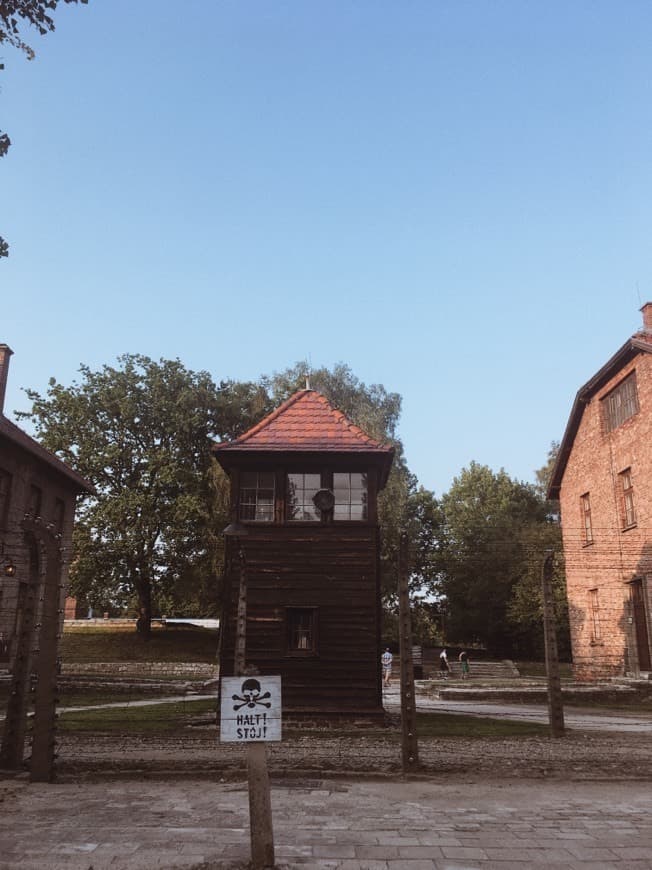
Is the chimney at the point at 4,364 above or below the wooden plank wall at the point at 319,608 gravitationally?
above

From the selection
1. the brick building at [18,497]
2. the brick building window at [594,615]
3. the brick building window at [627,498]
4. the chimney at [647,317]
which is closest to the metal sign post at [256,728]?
the brick building at [18,497]

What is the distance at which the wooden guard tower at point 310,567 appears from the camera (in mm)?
17172

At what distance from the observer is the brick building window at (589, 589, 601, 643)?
28453 mm

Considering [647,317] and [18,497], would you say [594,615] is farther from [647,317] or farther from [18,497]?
[18,497]

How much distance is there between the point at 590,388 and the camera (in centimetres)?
2952

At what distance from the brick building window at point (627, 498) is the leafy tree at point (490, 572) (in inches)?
725

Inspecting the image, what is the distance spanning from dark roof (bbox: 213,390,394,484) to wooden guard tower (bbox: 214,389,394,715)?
0.05 metres

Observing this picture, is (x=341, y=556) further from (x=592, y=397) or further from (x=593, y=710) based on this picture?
(x=592, y=397)

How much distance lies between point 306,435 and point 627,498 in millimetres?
14247

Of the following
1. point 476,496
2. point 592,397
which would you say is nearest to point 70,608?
point 476,496

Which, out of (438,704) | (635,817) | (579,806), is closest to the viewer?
(635,817)

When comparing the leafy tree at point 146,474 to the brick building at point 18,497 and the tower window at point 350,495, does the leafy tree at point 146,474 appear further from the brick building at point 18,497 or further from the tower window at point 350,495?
the tower window at point 350,495

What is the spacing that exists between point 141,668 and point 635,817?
27.9 meters

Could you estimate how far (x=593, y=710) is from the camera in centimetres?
2088
